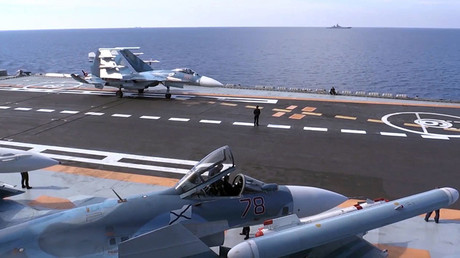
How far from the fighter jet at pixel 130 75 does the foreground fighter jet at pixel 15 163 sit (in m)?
23.7

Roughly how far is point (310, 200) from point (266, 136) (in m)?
13.5

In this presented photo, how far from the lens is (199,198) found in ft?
32.2

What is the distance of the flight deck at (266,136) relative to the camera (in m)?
18.0

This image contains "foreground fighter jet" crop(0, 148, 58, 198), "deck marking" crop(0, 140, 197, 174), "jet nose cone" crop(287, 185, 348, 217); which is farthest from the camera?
"deck marking" crop(0, 140, 197, 174)

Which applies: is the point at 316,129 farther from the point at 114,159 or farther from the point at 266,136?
the point at 114,159

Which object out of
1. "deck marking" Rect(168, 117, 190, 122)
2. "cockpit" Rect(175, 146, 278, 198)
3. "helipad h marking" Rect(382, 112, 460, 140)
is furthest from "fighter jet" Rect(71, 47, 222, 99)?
"cockpit" Rect(175, 146, 278, 198)

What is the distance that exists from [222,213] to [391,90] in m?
71.0

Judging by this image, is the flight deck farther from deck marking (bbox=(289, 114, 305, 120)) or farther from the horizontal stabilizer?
the horizontal stabilizer

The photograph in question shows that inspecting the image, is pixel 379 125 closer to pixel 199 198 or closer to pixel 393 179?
pixel 393 179

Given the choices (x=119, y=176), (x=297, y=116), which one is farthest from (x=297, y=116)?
(x=119, y=176)

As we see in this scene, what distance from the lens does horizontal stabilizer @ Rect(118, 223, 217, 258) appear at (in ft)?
26.7

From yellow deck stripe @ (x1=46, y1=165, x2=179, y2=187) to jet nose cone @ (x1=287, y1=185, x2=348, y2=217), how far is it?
7444 millimetres

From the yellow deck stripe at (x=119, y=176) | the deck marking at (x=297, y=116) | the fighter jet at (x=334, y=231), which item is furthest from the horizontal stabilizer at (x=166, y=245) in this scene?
the deck marking at (x=297, y=116)

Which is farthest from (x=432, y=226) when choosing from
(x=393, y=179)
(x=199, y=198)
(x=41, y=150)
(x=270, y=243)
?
(x=41, y=150)
